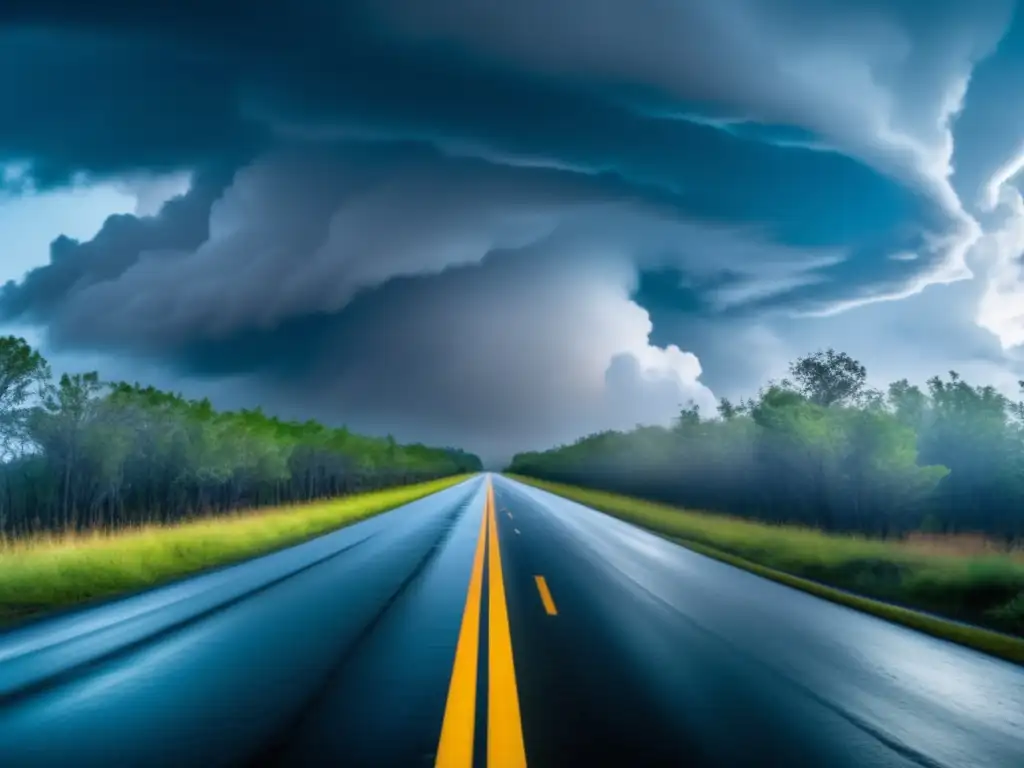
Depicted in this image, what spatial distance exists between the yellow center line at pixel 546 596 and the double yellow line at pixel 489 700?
0.62 meters

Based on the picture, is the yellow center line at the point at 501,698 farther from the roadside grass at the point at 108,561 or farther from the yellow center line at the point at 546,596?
the roadside grass at the point at 108,561

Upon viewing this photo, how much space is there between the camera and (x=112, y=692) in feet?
17.8

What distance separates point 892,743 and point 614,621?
13.6ft

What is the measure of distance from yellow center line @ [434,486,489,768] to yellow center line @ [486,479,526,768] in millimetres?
132

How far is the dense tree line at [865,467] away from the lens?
36344 millimetres

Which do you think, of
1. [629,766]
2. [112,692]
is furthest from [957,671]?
[112,692]

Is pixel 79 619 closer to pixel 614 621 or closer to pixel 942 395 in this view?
pixel 614 621

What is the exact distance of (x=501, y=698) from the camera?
5254 mm

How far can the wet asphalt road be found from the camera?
4312 millimetres

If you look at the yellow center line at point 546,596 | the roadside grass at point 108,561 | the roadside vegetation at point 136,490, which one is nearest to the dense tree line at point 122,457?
the roadside vegetation at point 136,490

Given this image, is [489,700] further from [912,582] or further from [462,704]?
[912,582]

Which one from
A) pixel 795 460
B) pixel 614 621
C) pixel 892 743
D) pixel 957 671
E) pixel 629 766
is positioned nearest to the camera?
pixel 629 766

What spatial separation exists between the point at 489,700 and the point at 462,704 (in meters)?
0.25

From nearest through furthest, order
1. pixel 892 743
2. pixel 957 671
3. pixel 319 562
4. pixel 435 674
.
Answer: pixel 892 743, pixel 435 674, pixel 957 671, pixel 319 562
